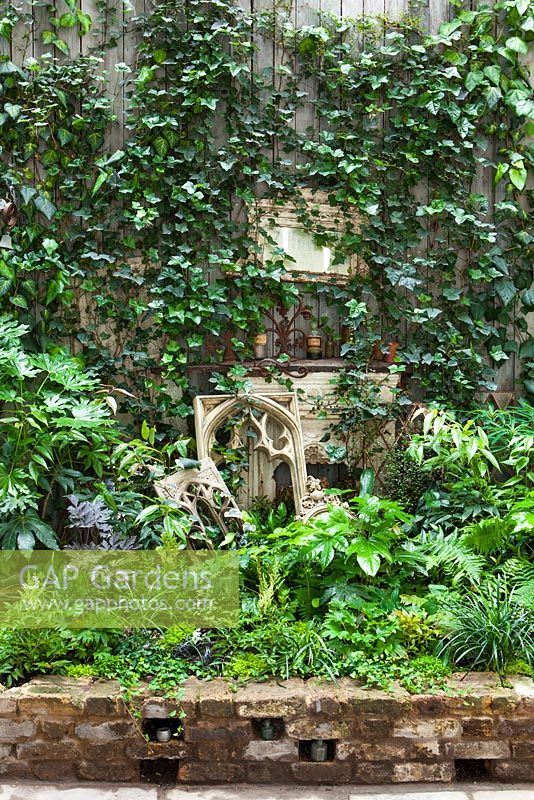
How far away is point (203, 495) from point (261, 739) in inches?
52.7

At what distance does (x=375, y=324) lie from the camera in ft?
15.0

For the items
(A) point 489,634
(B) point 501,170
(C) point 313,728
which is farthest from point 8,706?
(B) point 501,170

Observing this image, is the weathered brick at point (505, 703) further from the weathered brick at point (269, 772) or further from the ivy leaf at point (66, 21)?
the ivy leaf at point (66, 21)

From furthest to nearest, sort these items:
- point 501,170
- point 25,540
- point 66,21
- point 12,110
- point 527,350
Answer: point 527,350 → point 501,170 → point 66,21 → point 12,110 → point 25,540

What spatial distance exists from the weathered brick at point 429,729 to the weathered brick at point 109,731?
0.97m

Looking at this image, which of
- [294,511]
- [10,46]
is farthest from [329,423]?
[10,46]

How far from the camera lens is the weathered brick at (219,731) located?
9.23 ft

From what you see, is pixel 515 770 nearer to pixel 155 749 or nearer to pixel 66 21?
pixel 155 749

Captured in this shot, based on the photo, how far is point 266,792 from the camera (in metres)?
2.78

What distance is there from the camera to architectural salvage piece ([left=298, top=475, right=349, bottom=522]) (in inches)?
157

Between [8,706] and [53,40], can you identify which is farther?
[53,40]

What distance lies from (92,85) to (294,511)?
267 cm

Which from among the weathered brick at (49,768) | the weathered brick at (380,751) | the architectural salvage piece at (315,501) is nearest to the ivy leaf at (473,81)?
the architectural salvage piece at (315,501)

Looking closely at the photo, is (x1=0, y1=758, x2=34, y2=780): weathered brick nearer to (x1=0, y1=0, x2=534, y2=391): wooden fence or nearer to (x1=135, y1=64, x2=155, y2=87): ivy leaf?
(x1=0, y1=0, x2=534, y2=391): wooden fence
